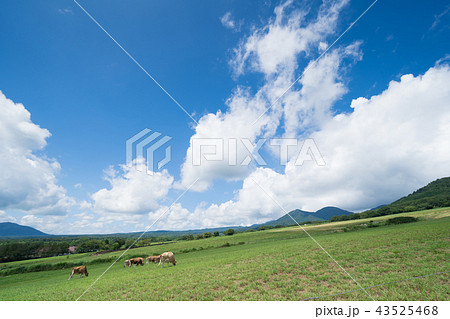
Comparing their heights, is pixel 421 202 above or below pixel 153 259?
below

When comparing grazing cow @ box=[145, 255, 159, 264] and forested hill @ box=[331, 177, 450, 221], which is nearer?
grazing cow @ box=[145, 255, 159, 264]

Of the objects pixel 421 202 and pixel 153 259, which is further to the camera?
→ pixel 421 202

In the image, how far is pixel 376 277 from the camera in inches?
324

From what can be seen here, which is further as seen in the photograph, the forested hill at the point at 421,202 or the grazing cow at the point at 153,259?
the forested hill at the point at 421,202
